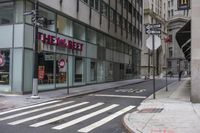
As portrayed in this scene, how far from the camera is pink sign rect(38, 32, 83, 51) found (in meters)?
24.7

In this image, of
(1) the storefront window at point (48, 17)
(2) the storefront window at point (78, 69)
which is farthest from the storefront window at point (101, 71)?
(1) the storefront window at point (48, 17)

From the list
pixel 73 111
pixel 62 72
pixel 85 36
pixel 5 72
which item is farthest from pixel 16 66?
pixel 85 36

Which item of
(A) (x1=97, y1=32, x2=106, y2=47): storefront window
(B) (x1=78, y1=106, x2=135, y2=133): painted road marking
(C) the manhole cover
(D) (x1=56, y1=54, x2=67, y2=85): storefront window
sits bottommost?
(B) (x1=78, y1=106, x2=135, y2=133): painted road marking

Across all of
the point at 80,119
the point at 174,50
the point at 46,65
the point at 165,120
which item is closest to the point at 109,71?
the point at 46,65

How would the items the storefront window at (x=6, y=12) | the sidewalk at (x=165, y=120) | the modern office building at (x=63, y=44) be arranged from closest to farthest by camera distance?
the sidewalk at (x=165, y=120)
the modern office building at (x=63, y=44)
the storefront window at (x=6, y=12)

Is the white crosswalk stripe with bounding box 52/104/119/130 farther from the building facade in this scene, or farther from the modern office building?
the modern office building

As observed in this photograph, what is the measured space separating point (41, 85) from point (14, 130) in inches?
569

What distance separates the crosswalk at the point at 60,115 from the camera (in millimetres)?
11648

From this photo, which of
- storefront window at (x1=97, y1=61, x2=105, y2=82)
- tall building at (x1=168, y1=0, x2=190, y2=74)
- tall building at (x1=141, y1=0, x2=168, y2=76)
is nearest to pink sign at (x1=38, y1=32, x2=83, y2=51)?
storefront window at (x1=97, y1=61, x2=105, y2=82)

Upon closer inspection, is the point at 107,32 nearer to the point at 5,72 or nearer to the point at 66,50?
the point at 66,50

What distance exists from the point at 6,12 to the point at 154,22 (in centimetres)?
7620

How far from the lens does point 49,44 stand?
2575 cm

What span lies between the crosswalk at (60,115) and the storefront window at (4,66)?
641 centimetres

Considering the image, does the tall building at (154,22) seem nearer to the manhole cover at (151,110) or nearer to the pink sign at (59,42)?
the pink sign at (59,42)
